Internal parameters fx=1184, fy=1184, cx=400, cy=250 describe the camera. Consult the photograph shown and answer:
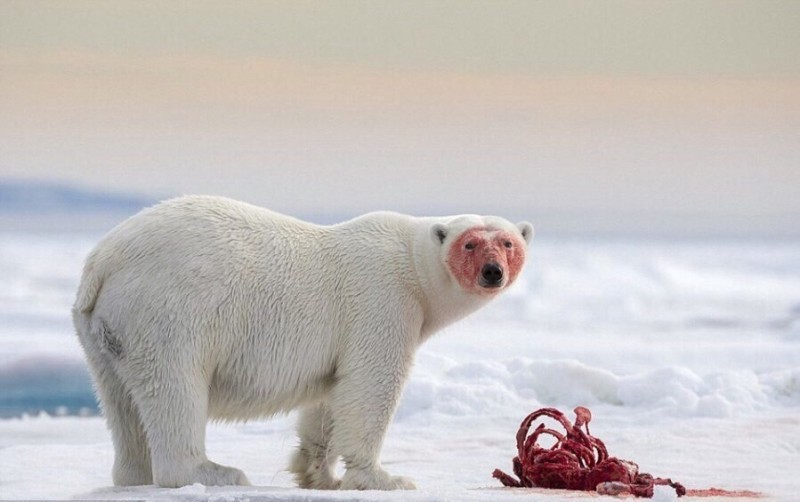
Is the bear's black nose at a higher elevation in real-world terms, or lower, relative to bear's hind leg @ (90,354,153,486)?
higher

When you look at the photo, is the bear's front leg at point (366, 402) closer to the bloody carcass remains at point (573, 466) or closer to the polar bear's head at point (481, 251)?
the polar bear's head at point (481, 251)

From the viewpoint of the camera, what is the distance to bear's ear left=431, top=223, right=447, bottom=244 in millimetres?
5031

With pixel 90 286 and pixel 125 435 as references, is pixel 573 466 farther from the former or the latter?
pixel 90 286

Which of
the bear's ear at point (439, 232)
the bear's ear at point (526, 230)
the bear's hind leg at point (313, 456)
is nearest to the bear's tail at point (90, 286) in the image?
the bear's hind leg at point (313, 456)

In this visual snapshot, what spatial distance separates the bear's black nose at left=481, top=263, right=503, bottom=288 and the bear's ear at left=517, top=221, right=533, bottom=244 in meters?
0.36

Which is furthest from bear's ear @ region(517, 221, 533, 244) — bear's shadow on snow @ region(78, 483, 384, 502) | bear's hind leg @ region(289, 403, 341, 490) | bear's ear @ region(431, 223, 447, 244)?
bear's shadow on snow @ region(78, 483, 384, 502)

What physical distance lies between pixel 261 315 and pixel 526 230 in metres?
1.23

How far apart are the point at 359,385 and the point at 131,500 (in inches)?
43.3

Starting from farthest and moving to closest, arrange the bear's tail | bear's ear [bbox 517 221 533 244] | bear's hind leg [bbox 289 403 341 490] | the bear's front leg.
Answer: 1. bear's hind leg [bbox 289 403 341 490]
2. bear's ear [bbox 517 221 533 244]
3. the bear's front leg
4. the bear's tail

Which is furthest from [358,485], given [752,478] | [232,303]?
[752,478]

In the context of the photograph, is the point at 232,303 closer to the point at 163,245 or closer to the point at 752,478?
the point at 163,245

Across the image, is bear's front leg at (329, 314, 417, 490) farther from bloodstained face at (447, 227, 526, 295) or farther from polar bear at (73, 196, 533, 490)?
bloodstained face at (447, 227, 526, 295)

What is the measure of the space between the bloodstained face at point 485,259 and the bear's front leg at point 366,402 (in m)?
0.36

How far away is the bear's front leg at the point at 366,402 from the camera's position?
4910 mm
